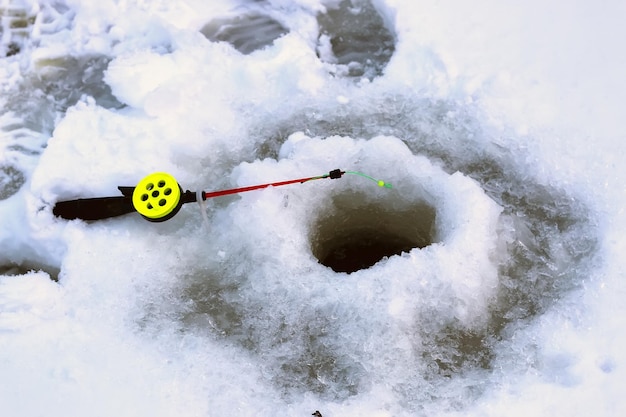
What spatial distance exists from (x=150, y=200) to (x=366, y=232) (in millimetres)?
931

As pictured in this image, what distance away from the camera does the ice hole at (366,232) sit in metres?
2.46

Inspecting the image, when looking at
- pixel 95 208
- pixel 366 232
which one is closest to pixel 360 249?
pixel 366 232

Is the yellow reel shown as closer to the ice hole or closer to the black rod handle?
the black rod handle

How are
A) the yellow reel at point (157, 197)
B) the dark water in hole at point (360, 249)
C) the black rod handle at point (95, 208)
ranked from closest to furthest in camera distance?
the yellow reel at point (157, 197) < the black rod handle at point (95, 208) < the dark water in hole at point (360, 249)

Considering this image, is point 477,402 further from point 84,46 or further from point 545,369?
point 84,46

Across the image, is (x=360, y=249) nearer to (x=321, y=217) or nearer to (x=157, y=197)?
(x=321, y=217)

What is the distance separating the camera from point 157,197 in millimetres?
2262

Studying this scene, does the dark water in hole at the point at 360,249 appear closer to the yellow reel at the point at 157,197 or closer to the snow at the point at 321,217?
the snow at the point at 321,217

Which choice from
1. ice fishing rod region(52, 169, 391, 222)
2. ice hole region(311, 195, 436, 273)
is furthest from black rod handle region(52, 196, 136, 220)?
ice hole region(311, 195, 436, 273)

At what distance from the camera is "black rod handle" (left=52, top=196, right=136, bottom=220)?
236cm

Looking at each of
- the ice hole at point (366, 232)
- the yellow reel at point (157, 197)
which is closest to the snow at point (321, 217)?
the ice hole at point (366, 232)

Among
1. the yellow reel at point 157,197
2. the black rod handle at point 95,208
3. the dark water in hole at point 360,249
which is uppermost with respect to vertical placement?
the yellow reel at point 157,197

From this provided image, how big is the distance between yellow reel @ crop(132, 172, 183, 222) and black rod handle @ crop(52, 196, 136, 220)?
94 millimetres

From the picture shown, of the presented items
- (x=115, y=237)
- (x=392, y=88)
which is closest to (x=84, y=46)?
(x=115, y=237)
